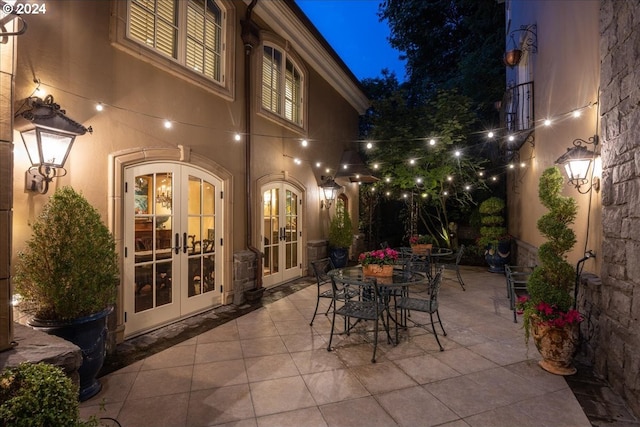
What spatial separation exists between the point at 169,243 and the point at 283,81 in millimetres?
3994

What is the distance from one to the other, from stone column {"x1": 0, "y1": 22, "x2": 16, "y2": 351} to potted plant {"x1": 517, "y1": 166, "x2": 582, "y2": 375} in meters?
3.99

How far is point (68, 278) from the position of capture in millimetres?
2510

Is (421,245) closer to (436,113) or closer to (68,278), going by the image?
(436,113)

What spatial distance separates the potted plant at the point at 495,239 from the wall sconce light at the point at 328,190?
3.66 metres

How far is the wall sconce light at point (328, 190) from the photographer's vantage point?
7719 mm

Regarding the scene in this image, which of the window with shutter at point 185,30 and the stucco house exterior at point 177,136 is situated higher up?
the window with shutter at point 185,30

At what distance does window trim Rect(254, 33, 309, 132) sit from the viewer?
571 centimetres

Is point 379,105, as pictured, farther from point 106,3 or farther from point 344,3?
point 344,3

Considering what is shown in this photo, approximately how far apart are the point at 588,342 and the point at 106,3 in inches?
238

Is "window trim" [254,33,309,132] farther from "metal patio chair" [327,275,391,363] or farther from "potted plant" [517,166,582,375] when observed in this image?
"potted plant" [517,166,582,375]

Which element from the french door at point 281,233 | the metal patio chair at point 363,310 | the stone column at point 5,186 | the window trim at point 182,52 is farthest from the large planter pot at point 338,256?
A: the stone column at point 5,186

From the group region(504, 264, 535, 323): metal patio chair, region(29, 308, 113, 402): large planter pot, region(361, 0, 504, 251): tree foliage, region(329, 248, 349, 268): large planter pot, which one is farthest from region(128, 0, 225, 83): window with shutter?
region(504, 264, 535, 323): metal patio chair

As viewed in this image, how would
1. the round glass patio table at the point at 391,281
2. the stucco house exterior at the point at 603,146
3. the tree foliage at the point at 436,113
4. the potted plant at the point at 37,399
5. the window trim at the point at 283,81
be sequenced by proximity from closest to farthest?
the potted plant at the point at 37,399 → the stucco house exterior at the point at 603,146 → the round glass patio table at the point at 391,281 → the window trim at the point at 283,81 → the tree foliage at the point at 436,113

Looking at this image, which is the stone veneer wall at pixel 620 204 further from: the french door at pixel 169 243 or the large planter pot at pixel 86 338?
the french door at pixel 169 243
